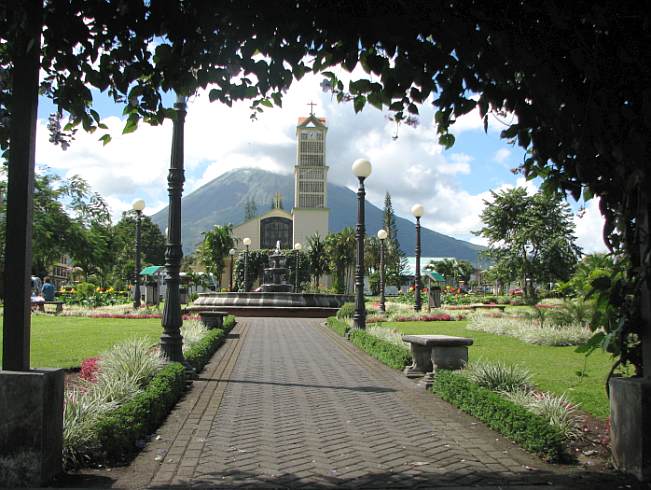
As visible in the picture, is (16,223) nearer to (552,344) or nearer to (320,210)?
(552,344)

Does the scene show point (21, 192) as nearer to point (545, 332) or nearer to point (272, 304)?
point (545, 332)

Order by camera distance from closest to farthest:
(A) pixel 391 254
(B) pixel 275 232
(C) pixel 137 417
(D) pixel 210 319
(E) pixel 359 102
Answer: (C) pixel 137 417, (E) pixel 359 102, (D) pixel 210 319, (A) pixel 391 254, (B) pixel 275 232

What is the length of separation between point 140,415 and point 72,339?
373 inches

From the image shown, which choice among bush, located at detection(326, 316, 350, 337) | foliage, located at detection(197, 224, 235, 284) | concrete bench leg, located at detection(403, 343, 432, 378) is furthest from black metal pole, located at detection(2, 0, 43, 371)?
foliage, located at detection(197, 224, 235, 284)

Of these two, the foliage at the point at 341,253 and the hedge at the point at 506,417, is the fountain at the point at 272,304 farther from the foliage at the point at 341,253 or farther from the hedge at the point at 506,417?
the foliage at the point at 341,253

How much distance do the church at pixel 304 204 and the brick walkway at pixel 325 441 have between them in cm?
9679

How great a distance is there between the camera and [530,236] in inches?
1003

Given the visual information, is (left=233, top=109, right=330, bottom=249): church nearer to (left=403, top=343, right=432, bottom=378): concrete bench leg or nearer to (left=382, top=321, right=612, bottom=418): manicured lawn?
(left=382, top=321, right=612, bottom=418): manicured lawn

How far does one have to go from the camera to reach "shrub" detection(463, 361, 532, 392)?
711cm

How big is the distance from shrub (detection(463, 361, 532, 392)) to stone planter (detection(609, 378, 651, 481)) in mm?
2187

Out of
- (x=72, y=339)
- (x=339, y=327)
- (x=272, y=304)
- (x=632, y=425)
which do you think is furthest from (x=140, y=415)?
(x=272, y=304)

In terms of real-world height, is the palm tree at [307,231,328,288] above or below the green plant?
above

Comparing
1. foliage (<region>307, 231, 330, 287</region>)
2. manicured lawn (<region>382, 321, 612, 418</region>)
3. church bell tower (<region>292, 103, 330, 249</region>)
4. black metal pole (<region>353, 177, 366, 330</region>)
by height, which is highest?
church bell tower (<region>292, 103, 330, 249</region>)

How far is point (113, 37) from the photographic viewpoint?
17.2ft
